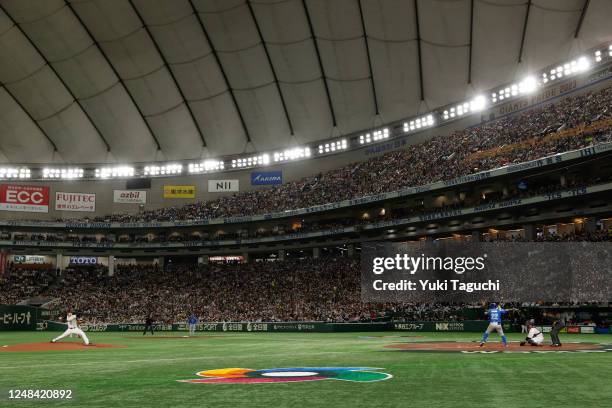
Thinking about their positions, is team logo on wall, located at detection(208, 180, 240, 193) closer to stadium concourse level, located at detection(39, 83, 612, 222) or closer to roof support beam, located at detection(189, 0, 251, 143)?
stadium concourse level, located at detection(39, 83, 612, 222)

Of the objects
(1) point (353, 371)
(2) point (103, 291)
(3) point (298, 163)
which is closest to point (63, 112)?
(2) point (103, 291)

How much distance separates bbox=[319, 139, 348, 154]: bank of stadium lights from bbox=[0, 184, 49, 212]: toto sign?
35562 millimetres

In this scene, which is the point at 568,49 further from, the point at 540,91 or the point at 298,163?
the point at 298,163

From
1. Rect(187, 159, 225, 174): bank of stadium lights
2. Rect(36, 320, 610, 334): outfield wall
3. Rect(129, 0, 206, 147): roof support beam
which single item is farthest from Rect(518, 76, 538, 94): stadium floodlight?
Rect(187, 159, 225, 174): bank of stadium lights

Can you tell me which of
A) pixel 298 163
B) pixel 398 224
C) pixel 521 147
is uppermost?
→ pixel 298 163

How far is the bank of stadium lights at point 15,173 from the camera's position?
70.8m

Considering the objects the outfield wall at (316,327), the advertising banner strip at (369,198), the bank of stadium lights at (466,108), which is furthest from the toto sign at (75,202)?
the bank of stadium lights at (466,108)

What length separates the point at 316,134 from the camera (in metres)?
66.8

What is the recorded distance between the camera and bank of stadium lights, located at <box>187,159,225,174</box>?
7294 centimetres

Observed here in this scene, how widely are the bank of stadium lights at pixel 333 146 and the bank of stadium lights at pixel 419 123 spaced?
8.14 metres

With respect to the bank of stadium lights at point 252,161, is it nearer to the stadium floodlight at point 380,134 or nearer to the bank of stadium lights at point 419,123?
the stadium floodlight at point 380,134

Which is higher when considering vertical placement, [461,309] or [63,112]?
[63,112]

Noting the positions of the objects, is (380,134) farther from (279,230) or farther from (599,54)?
(599,54)

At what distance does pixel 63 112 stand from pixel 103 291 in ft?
72.0
